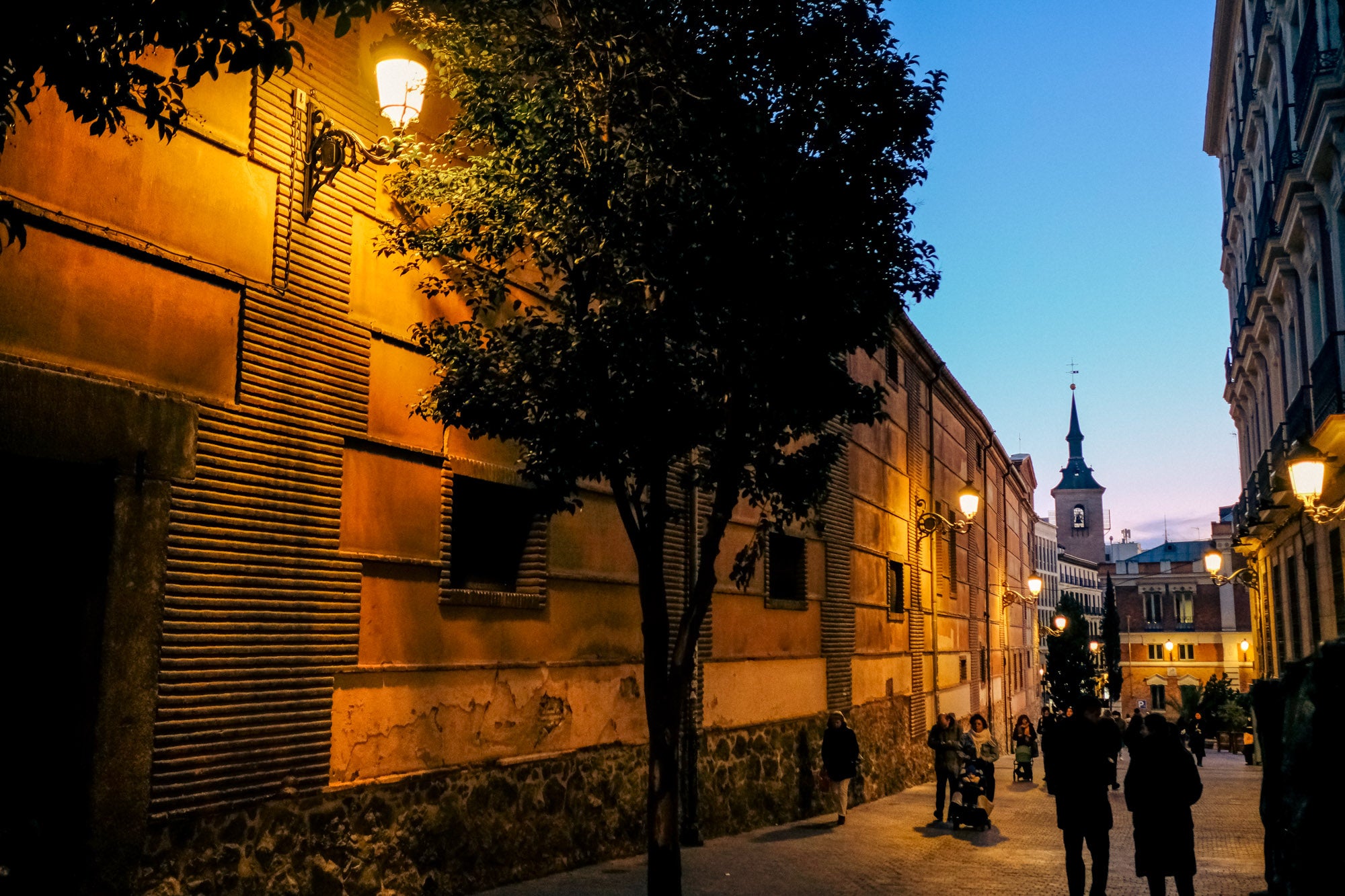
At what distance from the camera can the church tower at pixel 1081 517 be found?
13488 centimetres

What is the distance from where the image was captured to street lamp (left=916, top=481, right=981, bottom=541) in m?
18.7

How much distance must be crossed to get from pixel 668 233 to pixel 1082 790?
538 cm


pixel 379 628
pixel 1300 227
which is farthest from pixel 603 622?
pixel 1300 227

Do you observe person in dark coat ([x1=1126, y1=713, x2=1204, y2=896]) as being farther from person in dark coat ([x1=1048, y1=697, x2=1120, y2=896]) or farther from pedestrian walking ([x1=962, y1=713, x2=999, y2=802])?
pedestrian walking ([x1=962, y1=713, x2=999, y2=802])

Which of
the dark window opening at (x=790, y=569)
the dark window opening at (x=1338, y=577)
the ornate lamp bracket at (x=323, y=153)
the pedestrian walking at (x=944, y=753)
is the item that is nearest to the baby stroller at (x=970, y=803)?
the pedestrian walking at (x=944, y=753)

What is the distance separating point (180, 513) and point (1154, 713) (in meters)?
7.24

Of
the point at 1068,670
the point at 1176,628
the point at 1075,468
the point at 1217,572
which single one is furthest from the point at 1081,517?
the point at 1217,572

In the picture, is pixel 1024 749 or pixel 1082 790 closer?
pixel 1082 790

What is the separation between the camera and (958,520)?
3209 centimetres

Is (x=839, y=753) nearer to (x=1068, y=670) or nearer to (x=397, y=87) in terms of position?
(x=397, y=87)

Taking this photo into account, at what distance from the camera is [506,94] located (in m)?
8.45

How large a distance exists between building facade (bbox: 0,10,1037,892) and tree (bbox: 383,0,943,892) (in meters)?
0.87

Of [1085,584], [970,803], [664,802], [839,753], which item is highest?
[1085,584]

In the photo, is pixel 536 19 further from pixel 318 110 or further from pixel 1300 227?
pixel 1300 227
